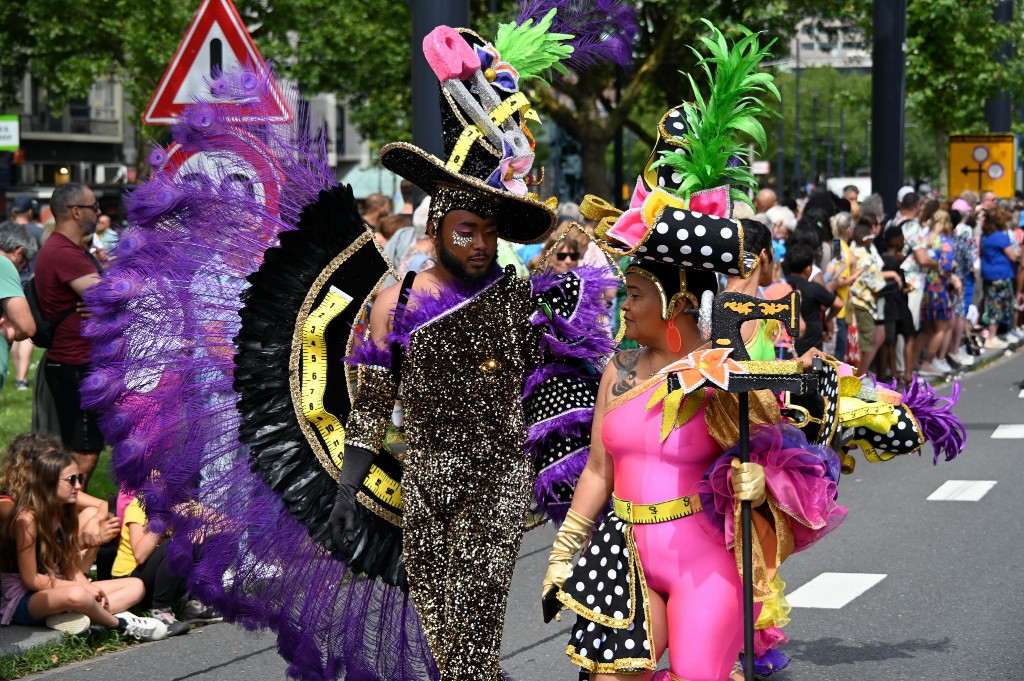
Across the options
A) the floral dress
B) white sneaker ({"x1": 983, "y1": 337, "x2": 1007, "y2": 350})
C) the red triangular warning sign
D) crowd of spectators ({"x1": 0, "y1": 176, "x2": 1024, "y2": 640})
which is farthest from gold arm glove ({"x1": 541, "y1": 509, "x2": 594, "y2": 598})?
white sneaker ({"x1": 983, "y1": 337, "x2": 1007, "y2": 350})

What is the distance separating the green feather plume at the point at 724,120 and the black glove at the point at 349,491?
4.26 feet

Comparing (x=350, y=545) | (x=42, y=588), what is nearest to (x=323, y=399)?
(x=350, y=545)

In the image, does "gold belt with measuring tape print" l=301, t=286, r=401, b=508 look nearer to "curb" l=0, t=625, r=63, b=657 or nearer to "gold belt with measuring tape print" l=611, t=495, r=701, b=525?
"gold belt with measuring tape print" l=611, t=495, r=701, b=525

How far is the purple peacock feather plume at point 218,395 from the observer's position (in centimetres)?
493

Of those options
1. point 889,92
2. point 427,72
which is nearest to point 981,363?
point 889,92

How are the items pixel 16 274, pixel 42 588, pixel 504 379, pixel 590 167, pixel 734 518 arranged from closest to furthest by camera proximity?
pixel 734 518, pixel 504 379, pixel 42 588, pixel 16 274, pixel 590 167

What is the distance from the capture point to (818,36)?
86.3 feet

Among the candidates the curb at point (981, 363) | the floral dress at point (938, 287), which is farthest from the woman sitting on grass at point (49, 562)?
the floral dress at point (938, 287)

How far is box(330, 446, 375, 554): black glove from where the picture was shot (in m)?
4.65

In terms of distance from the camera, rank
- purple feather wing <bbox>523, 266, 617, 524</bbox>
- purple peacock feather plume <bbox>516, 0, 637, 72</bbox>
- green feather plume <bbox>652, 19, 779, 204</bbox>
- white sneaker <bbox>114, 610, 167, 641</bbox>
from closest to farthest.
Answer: green feather plume <bbox>652, 19, 779, 204</bbox>
purple feather wing <bbox>523, 266, 617, 524</bbox>
purple peacock feather plume <bbox>516, 0, 637, 72</bbox>
white sneaker <bbox>114, 610, 167, 641</bbox>

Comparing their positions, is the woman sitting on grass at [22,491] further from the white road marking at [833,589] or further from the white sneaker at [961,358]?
the white sneaker at [961,358]

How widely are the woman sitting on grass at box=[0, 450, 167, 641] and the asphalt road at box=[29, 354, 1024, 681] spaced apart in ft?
0.87

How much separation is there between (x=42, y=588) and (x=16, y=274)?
1694 millimetres

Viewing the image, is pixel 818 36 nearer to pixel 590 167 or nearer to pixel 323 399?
pixel 590 167
